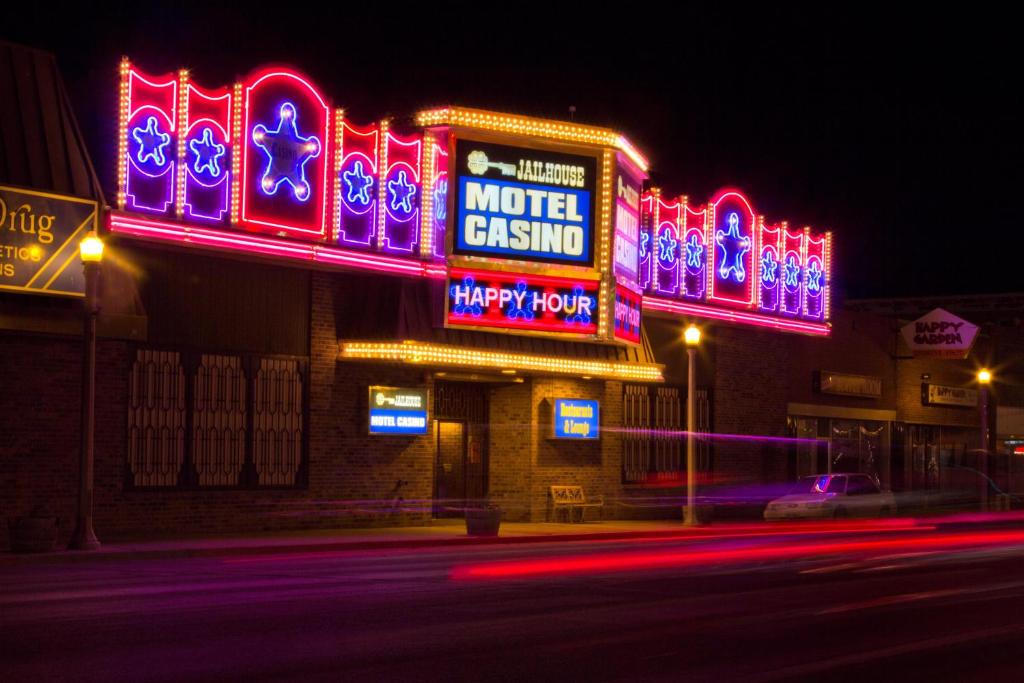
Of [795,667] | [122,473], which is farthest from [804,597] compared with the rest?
[122,473]

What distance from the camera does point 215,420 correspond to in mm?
28016

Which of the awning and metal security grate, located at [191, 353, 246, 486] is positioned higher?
the awning

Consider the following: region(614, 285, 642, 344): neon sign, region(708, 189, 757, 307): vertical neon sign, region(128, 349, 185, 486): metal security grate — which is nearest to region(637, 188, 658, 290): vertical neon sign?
region(614, 285, 642, 344): neon sign

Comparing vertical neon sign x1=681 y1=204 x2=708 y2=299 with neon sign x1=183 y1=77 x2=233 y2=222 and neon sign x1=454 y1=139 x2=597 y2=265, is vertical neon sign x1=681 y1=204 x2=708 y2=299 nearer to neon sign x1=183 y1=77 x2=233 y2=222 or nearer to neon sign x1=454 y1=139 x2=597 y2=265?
neon sign x1=454 y1=139 x2=597 y2=265

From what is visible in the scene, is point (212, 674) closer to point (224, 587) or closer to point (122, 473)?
point (224, 587)

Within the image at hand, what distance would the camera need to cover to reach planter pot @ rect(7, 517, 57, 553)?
Result: 22.8m

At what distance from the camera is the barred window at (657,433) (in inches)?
1497

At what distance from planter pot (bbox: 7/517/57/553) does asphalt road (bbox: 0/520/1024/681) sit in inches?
49.0

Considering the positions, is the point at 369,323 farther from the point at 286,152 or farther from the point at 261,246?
the point at 286,152

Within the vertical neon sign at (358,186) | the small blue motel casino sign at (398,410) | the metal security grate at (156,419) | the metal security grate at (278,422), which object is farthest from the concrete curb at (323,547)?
the vertical neon sign at (358,186)

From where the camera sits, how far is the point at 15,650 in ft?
38.5

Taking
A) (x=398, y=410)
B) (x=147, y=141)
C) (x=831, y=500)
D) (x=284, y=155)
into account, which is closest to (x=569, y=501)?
(x=398, y=410)

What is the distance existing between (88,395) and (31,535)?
258 cm

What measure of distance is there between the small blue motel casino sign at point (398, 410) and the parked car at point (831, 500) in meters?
11.5
